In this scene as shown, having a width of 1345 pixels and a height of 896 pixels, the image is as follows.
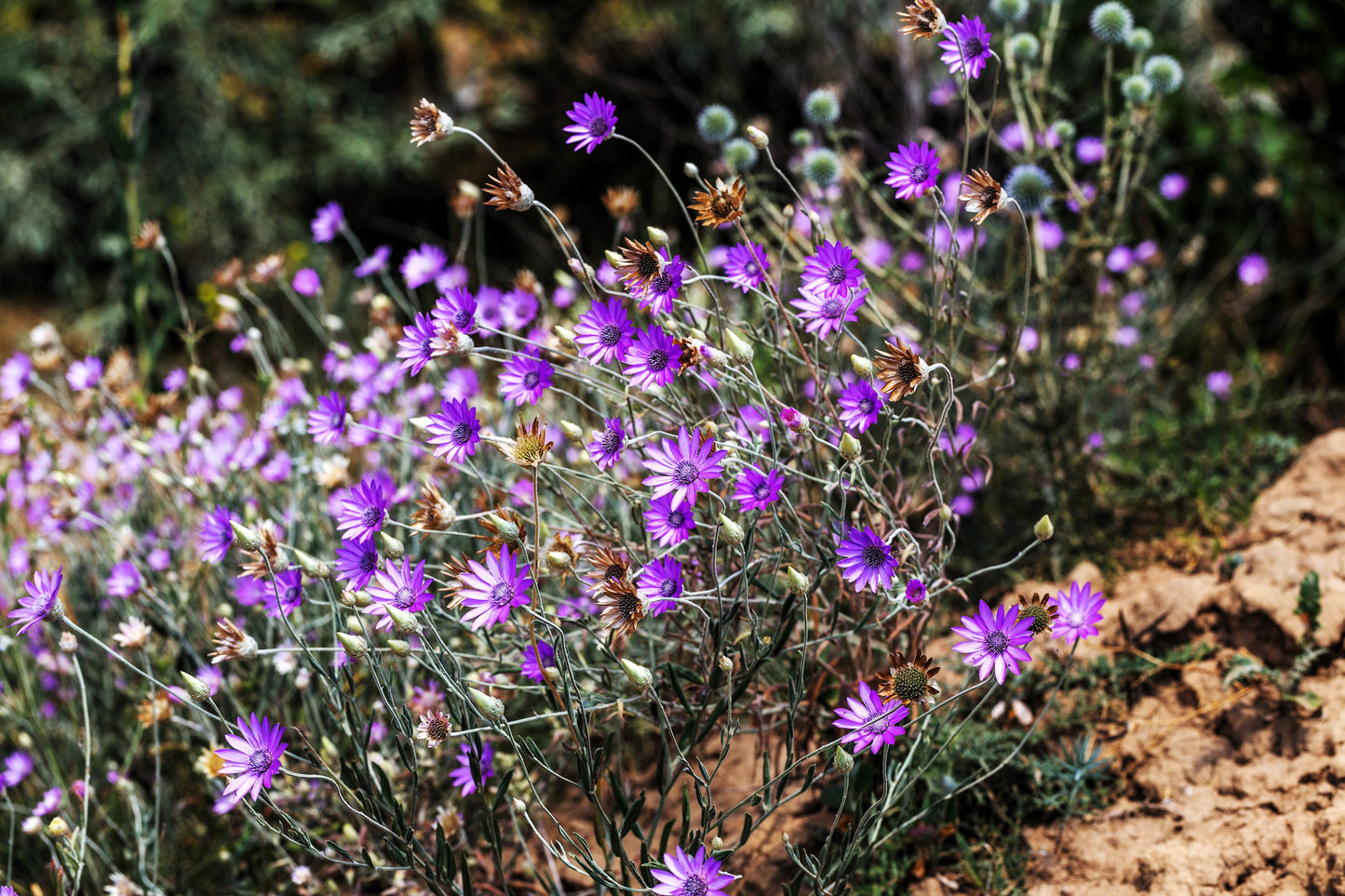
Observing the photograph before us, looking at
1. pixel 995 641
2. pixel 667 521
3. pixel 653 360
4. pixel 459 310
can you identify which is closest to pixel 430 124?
pixel 459 310

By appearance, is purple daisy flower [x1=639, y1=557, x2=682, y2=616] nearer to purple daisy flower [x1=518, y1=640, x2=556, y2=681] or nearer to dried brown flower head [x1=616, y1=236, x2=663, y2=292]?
purple daisy flower [x1=518, y1=640, x2=556, y2=681]

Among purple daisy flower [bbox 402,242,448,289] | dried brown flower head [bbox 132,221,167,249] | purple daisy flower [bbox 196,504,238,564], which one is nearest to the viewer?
purple daisy flower [bbox 196,504,238,564]

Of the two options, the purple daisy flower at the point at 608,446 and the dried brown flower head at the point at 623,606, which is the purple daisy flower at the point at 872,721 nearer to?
the dried brown flower head at the point at 623,606

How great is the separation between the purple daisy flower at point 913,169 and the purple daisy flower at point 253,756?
51.9 inches

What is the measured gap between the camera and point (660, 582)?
157cm

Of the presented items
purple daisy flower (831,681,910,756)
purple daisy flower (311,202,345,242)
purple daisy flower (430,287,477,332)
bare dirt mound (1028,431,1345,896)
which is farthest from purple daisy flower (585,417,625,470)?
purple daisy flower (311,202,345,242)

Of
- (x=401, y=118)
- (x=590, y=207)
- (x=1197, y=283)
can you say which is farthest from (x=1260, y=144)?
(x=401, y=118)

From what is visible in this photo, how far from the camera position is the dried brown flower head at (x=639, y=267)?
160 centimetres

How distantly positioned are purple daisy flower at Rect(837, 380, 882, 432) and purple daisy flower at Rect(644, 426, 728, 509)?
23 centimetres

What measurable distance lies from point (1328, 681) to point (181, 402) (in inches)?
132

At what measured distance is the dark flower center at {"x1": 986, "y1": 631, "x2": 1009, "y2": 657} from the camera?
59.6 inches

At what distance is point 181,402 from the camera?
342 cm

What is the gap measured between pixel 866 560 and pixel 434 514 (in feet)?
2.23

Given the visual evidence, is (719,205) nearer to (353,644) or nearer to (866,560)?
(866,560)
